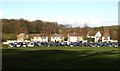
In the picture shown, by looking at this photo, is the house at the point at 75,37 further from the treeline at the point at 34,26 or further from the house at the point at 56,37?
the treeline at the point at 34,26

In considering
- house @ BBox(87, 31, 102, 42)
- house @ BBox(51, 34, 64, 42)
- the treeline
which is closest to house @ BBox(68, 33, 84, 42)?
house @ BBox(51, 34, 64, 42)

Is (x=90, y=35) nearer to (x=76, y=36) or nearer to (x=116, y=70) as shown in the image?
(x=76, y=36)

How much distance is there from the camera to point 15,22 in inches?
5266

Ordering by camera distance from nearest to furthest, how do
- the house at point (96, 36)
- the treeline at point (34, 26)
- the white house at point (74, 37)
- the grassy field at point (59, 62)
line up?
the grassy field at point (59, 62) → the white house at point (74, 37) → the house at point (96, 36) → the treeline at point (34, 26)

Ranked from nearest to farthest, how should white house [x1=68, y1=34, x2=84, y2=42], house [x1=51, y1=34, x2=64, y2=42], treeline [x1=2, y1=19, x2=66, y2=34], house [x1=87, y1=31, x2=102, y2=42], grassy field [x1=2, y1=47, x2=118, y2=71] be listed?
grassy field [x1=2, y1=47, x2=118, y2=71] → white house [x1=68, y1=34, x2=84, y2=42] → house [x1=87, y1=31, x2=102, y2=42] → house [x1=51, y1=34, x2=64, y2=42] → treeline [x1=2, y1=19, x2=66, y2=34]

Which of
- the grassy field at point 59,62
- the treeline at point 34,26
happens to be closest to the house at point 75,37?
the treeline at point 34,26

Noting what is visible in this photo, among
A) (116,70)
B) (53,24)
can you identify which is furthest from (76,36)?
(116,70)

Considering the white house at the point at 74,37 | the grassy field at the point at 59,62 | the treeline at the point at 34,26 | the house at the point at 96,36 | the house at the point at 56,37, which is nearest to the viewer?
the grassy field at the point at 59,62

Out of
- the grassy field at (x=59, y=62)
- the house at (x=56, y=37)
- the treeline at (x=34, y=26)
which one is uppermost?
the treeline at (x=34, y=26)

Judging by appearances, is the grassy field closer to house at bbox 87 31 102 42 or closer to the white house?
the white house

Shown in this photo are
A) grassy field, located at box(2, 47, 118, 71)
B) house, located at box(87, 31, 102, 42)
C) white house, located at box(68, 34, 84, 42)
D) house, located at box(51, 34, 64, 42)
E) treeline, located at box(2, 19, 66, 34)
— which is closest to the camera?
grassy field, located at box(2, 47, 118, 71)

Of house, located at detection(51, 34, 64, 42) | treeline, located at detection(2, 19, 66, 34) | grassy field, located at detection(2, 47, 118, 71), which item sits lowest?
grassy field, located at detection(2, 47, 118, 71)

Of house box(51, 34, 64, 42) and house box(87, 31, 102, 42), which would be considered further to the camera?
house box(51, 34, 64, 42)

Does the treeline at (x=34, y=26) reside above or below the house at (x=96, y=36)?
above
